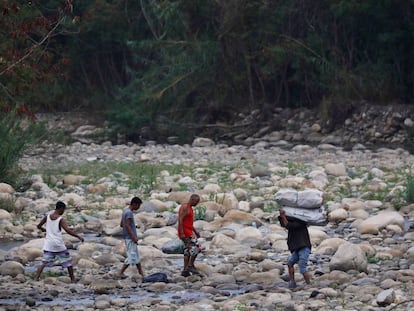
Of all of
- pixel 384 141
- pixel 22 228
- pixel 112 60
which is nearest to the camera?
pixel 22 228

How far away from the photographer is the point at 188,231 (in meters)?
11.9

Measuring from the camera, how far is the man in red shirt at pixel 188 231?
11844 millimetres

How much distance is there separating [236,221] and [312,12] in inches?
713

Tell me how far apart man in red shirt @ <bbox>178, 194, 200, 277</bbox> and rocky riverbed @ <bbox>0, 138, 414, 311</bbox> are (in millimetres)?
191

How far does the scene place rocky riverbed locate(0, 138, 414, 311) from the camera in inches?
424

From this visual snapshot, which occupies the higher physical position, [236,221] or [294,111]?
[294,111]

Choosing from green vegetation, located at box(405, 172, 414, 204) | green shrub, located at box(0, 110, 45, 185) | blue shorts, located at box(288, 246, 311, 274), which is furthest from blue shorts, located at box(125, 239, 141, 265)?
green shrub, located at box(0, 110, 45, 185)

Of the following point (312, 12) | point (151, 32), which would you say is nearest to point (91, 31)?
point (151, 32)

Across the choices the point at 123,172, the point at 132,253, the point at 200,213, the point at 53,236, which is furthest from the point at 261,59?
the point at 53,236

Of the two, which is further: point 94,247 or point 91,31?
point 91,31

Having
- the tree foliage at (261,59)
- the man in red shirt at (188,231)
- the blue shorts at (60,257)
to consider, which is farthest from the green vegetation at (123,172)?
the tree foliage at (261,59)

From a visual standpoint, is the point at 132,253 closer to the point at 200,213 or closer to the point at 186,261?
the point at 186,261

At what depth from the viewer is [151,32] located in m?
38.2

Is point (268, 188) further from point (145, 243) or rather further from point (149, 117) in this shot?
point (149, 117)
